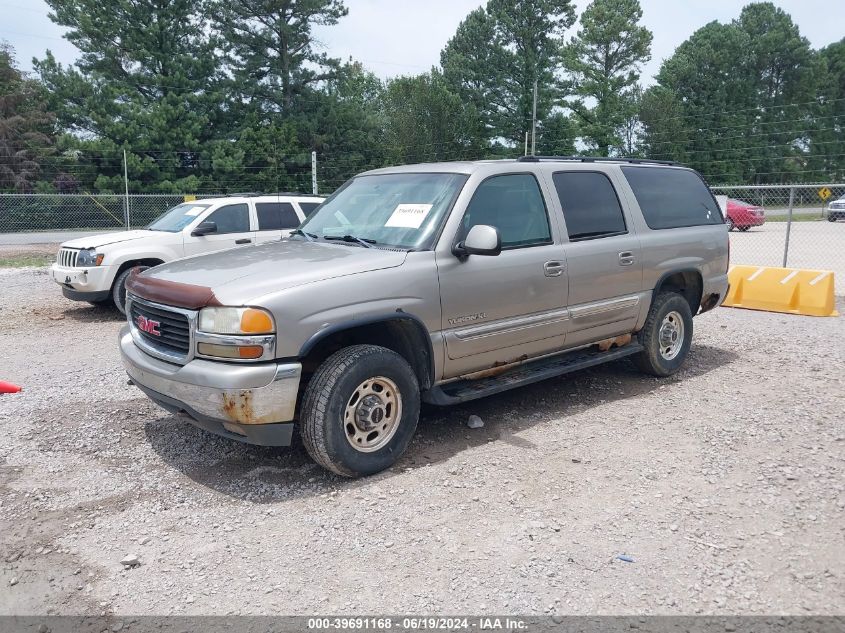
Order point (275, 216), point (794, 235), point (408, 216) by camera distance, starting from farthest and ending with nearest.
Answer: point (794, 235) < point (275, 216) < point (408, 216)

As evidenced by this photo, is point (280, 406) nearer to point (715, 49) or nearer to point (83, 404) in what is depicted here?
point (83, 404)

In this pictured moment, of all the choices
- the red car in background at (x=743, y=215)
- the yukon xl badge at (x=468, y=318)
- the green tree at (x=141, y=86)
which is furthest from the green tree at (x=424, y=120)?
the yukon xl badge at (x=468, y=318)

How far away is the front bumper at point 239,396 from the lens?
3842 millimetres

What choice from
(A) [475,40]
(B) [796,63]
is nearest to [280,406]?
(A) [475,40]

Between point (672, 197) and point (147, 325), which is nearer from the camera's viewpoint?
point (147, 325)

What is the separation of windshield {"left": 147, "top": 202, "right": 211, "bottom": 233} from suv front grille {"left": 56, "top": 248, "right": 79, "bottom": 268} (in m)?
1.19

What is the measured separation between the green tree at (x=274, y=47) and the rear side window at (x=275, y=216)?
32.9m

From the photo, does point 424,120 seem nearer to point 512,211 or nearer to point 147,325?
point 512,211

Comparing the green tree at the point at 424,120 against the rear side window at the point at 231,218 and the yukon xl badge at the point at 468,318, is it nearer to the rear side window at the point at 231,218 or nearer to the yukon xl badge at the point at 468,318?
the rear side window at the point at 231,218

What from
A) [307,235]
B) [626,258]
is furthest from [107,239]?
[626,258]

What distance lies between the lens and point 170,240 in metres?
→ 9.99

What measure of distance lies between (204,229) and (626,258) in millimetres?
6618

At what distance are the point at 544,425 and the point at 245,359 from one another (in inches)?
96.2

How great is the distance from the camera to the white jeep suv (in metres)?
9.59
